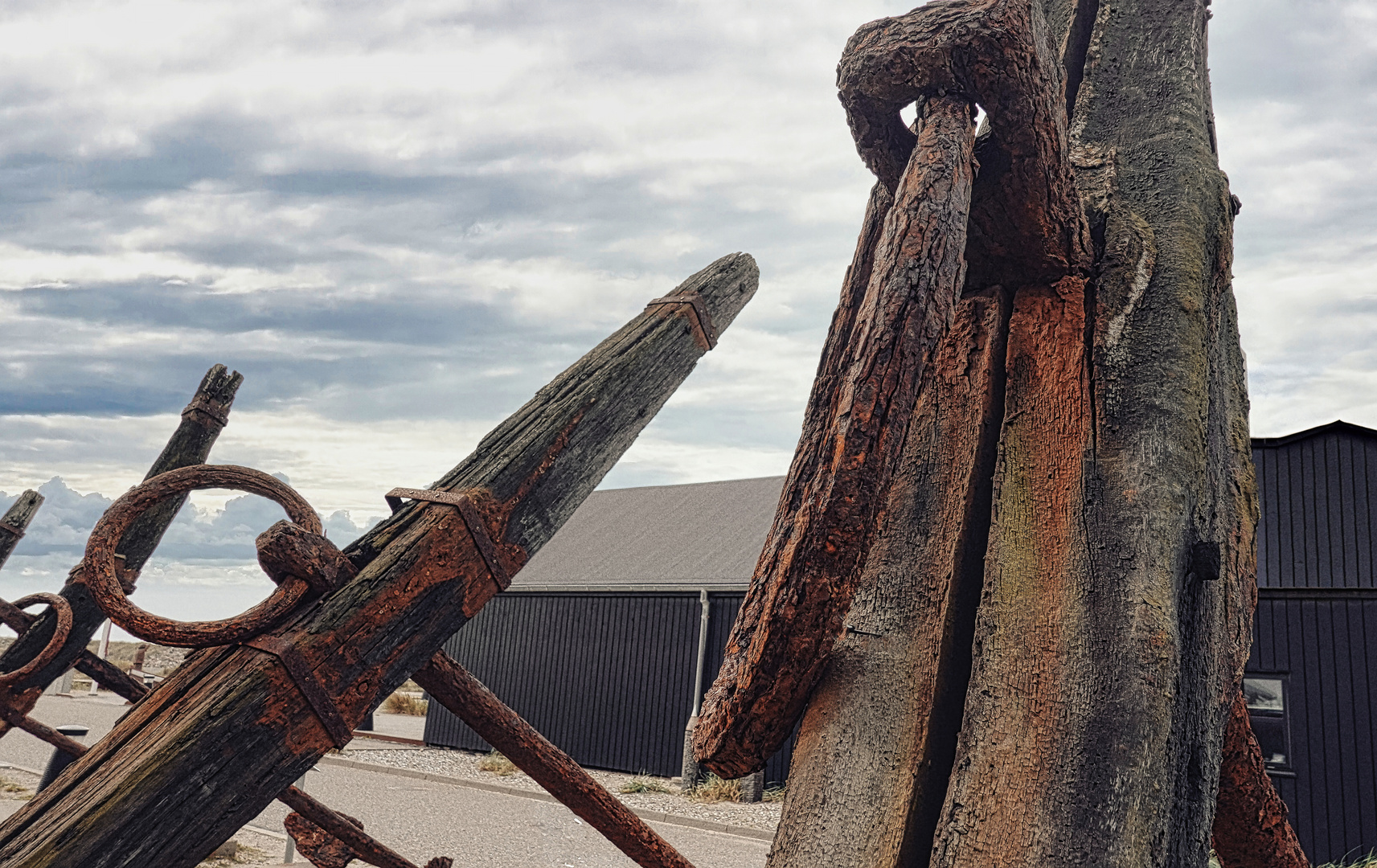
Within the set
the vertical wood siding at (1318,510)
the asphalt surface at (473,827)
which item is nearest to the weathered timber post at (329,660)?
the asphalt surface at (473,827)

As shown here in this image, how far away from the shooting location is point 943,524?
151 cm

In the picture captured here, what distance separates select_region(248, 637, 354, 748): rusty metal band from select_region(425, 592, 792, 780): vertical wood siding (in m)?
12.9

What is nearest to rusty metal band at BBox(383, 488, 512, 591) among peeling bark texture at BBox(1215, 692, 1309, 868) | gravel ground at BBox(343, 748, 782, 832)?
peeling bark texture at BBox(1215, 692, 1309, 868)

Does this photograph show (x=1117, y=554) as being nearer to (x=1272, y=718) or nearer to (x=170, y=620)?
(x=170, y=620)

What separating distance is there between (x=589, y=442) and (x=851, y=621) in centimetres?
48

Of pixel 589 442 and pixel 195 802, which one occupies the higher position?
pixel 589 442

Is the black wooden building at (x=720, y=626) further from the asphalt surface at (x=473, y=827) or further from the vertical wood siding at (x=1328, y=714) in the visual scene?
the asphalt surface at (x=473, y=827)

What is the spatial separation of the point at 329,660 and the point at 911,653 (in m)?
0.81

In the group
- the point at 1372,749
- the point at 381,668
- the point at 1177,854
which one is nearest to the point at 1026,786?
the point at 1177,854

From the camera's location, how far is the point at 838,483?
47.8 inches

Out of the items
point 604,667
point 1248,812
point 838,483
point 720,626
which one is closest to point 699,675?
point 720,626

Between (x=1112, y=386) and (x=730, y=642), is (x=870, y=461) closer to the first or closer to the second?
(x=730, y=642)

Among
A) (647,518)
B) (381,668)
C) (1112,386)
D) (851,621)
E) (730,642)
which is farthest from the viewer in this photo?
(647,518)

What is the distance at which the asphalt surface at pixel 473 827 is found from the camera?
28.0ft
